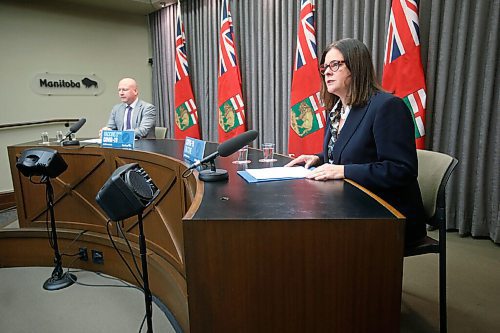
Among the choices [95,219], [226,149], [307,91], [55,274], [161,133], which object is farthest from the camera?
[161,133]

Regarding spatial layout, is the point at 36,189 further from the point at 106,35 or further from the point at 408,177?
the point at 106,35

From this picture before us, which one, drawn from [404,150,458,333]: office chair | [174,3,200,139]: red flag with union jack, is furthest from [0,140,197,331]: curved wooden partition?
[174,3,200,139]: red flag with union jack

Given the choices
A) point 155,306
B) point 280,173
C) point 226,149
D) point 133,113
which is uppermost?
point 133,113

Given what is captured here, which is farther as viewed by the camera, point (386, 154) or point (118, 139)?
point (118, 139)

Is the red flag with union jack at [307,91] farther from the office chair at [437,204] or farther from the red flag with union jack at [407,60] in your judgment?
the office chair at [437,204]

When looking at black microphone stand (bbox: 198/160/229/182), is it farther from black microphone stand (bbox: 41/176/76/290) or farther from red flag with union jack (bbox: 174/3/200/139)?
red flag with union jack (bbox: 174/3/200/139)

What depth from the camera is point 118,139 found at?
2.23m

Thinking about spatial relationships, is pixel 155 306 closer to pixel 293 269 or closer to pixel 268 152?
pixel 268 152

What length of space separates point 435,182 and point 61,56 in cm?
448

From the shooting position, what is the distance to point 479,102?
2398 millimetres

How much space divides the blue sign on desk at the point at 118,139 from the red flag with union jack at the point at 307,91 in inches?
59.6

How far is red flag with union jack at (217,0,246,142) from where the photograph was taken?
11.9ft

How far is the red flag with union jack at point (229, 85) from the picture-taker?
3627mm

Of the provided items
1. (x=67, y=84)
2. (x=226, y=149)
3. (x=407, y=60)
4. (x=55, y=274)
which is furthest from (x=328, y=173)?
(x=67, y=84)
